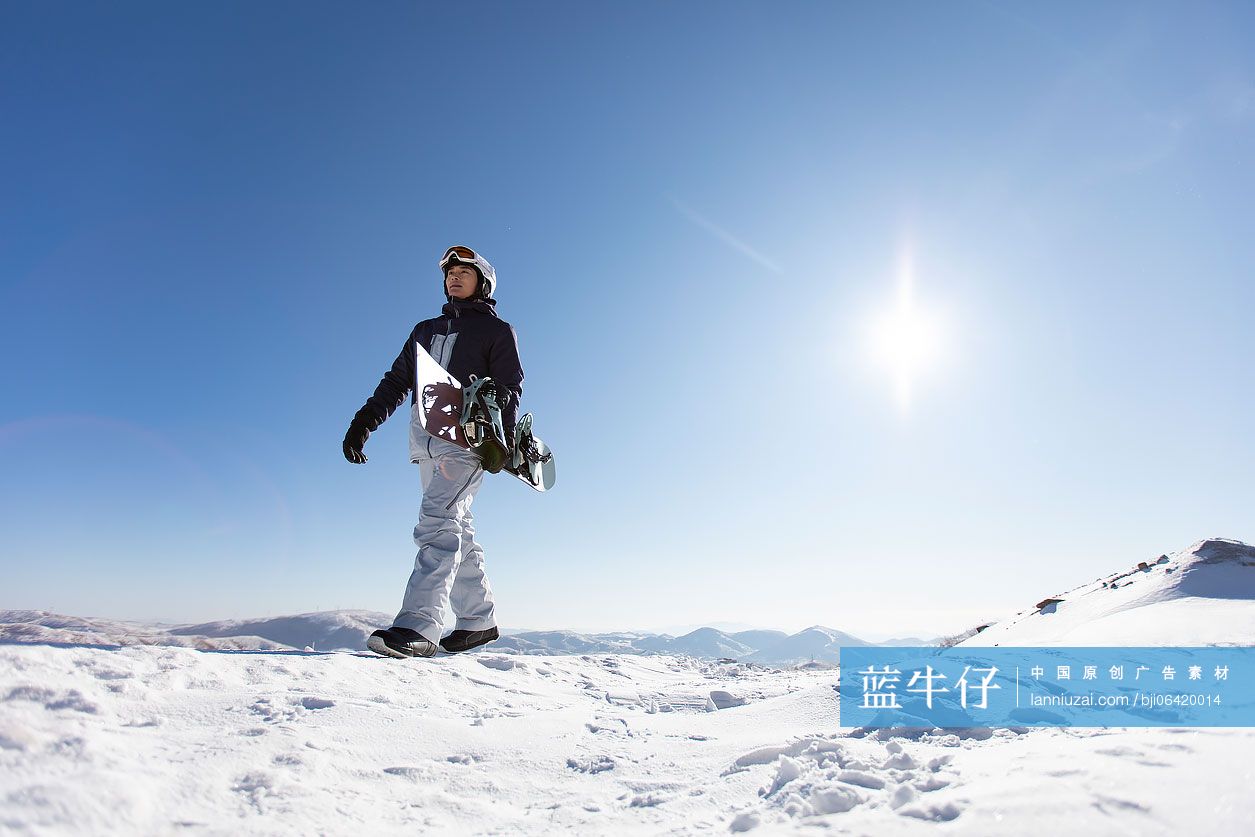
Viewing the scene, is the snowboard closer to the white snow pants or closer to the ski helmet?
the white snow pants

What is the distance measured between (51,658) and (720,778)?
2460 mm

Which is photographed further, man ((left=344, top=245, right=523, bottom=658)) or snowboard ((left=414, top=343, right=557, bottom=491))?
snowboard ((left=414, top=343, right=557, bottom=491))

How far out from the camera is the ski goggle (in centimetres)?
477

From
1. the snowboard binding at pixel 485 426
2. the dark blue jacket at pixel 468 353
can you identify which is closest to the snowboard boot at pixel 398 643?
the snowboard binding at pixel 485 426

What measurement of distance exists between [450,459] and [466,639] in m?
1.48

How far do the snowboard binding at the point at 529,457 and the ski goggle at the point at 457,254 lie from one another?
1487 mm

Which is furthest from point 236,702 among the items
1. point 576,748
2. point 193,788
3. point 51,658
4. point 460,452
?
point 460,452

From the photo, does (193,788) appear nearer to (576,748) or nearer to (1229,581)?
(576,748)

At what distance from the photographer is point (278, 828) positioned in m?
1.32

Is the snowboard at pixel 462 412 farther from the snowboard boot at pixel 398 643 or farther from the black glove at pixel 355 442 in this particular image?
the snowboard boot at pixel 398 643

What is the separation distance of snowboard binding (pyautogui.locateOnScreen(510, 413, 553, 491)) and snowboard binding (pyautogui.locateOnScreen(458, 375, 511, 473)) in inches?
9.6

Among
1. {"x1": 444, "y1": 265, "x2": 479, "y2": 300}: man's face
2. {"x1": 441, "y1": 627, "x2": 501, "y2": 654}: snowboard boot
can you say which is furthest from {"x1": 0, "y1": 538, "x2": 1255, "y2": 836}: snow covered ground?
{"x1": 444, "y1": 265, "x2": 479, "y2": 300}: man's face

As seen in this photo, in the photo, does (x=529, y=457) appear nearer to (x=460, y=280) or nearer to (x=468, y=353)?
(x=468, y=353)

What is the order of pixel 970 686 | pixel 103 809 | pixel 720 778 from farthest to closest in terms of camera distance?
1. pixel 970 686
2. pixel 720 778
3. pixel 103 809
